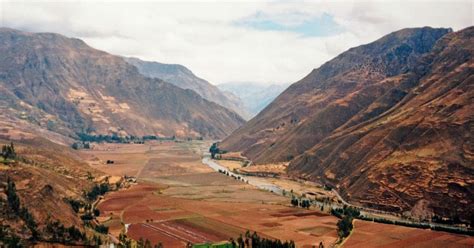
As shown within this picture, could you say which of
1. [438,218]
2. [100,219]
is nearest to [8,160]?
[100,219]

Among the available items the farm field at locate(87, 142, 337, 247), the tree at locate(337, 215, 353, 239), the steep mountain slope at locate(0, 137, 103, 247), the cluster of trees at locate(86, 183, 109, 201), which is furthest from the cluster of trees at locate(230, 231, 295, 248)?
the cluster of trees at locate(86, 183, 109, 201)

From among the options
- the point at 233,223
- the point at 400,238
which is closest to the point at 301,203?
the point at 233,223

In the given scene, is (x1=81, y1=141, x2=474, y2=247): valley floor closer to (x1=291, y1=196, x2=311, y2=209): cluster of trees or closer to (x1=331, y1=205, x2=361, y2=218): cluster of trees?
(x1=291, y1=196, x2=311, y2=209): cluster of trees

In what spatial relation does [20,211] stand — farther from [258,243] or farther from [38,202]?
[258,243]

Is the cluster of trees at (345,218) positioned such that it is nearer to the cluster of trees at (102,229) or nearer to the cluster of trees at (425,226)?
the cluster of trees at (425,226)

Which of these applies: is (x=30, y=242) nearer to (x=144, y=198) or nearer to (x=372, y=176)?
(x=144, y=198)
